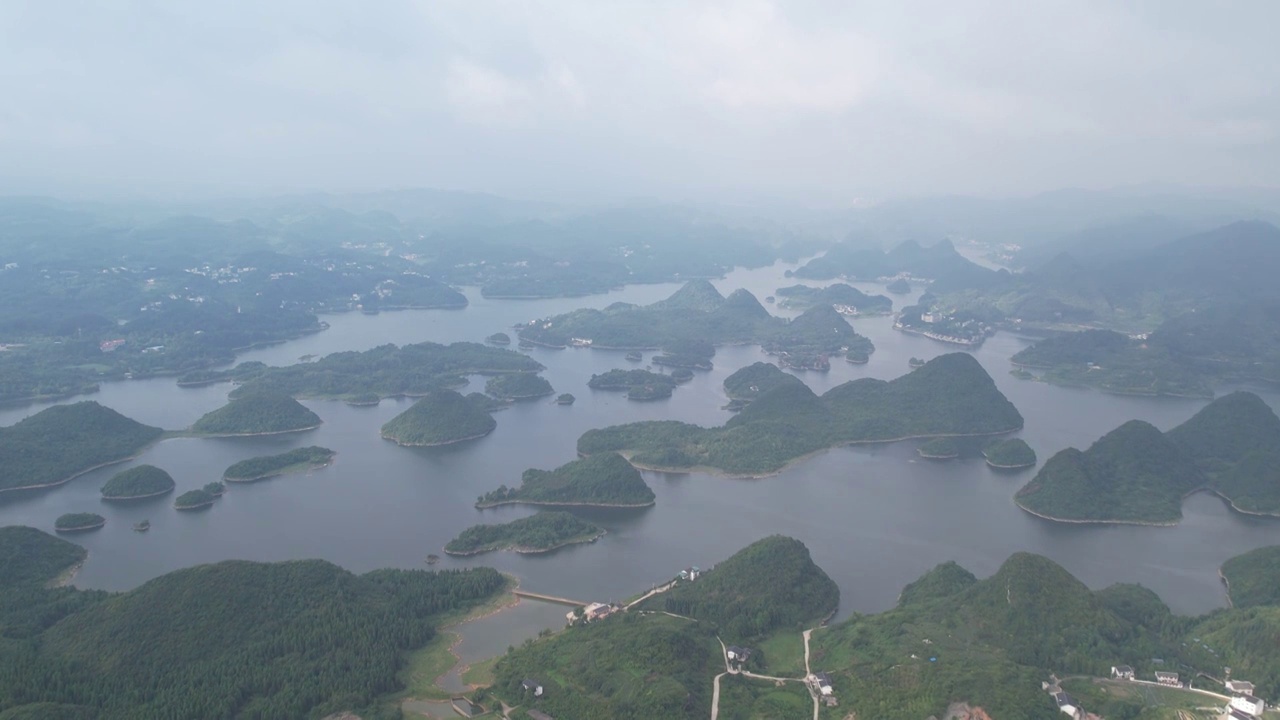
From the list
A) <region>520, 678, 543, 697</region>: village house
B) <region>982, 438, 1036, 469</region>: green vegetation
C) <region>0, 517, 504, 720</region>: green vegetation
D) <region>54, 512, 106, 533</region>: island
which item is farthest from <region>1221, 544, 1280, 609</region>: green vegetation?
<region>54, 512, 106, 533</region>: island

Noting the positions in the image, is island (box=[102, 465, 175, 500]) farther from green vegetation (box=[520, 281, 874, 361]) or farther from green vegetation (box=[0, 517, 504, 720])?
green vegetation (box=[520, 281, 874, 361])

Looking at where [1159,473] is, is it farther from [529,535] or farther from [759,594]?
[529,535]

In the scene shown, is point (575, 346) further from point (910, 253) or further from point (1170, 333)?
point (910, 253)

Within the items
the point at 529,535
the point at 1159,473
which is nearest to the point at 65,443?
the point at 529,535

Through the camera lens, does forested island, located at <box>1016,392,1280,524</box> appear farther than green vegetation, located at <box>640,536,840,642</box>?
Yes

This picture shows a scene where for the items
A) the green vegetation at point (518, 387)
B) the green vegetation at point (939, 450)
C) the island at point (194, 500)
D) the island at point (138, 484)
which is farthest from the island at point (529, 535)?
the green vegetation at point (518, 387)

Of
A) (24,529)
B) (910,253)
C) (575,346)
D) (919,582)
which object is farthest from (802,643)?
(910,253)
